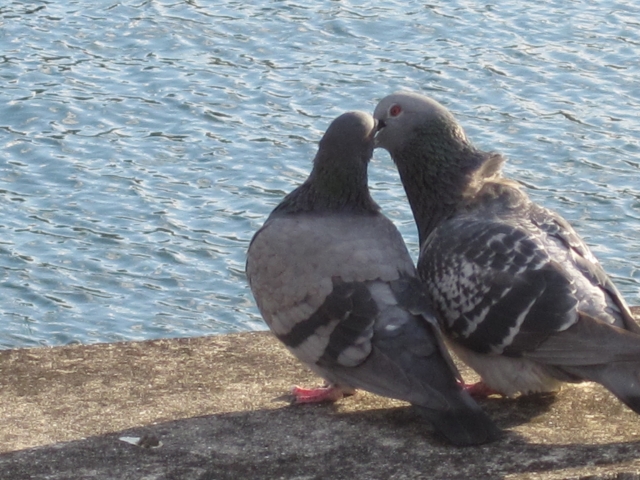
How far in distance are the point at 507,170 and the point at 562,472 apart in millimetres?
6983

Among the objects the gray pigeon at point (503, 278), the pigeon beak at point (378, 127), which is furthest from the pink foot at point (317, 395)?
the pigeon beak at point (378, 127)

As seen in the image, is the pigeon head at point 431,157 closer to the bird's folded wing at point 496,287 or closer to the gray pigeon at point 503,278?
the gray pigeon at point 503,278

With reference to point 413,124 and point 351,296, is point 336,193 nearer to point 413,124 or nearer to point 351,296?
point 413,124

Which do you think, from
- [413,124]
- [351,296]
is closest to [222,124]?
[413,124]

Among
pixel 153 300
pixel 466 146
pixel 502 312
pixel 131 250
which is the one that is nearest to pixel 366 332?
pixel 502 312

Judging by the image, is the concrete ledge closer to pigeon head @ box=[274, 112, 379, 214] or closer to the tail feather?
the tail feather

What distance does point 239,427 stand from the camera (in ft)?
16.7

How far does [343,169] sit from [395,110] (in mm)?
583

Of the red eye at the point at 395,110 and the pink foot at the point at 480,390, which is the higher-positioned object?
the red eye at the point at 395,110

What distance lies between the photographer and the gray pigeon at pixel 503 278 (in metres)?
4.89

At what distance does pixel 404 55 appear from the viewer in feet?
45.3

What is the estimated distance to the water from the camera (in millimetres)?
9906

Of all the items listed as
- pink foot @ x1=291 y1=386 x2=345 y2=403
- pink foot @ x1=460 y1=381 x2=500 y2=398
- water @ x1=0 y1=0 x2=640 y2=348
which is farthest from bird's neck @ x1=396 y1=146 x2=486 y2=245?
water @ x1=0 y1=0 x2=640 y2=348

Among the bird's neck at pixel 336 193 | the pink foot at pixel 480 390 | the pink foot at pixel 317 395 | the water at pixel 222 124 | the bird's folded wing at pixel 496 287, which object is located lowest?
the water at pixel 222 124
